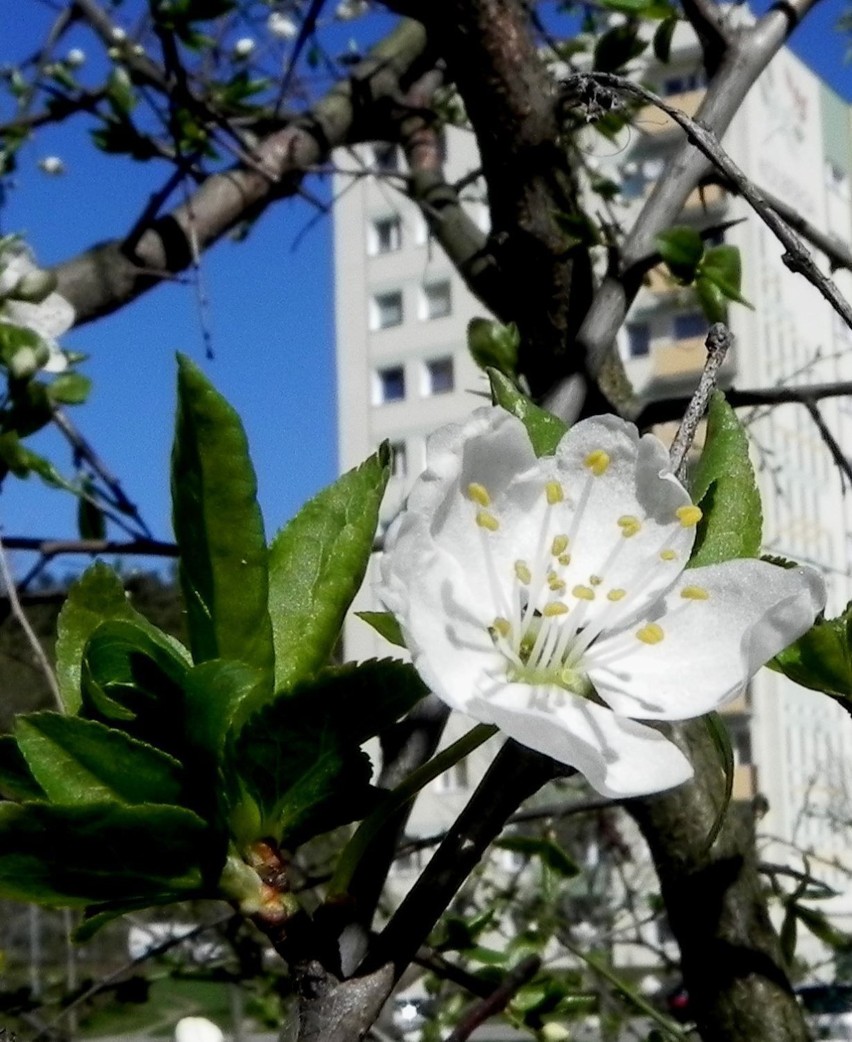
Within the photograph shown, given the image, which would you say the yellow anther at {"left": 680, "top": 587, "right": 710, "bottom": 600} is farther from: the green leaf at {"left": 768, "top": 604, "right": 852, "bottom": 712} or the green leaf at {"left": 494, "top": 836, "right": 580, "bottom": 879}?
the green leaf at {"left": 494, "top": 836, "right": 580, "bottom": 879}

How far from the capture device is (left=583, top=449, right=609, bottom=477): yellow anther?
0.56 m

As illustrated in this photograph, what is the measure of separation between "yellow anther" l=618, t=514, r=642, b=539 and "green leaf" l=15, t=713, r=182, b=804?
22 cm

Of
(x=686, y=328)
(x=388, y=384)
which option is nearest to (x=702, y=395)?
(x=686, y=328)

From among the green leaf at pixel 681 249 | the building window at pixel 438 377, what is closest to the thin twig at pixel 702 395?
the green leaf at pixel 681 249

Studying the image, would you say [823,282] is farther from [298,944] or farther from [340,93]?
[340,93]

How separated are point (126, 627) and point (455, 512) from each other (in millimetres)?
162

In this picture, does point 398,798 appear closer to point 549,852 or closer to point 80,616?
point 80,616

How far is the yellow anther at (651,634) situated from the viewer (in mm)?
536

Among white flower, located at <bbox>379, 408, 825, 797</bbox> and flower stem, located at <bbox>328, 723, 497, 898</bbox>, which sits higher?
white flower, located at <bbox>379, 408, 825, 797</bbox>

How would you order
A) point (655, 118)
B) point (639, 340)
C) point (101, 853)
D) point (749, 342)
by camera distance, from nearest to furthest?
point (101, 853) → point (655, 118) → point (749, 342) → point (639, 340)

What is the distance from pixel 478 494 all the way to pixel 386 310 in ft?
57.9

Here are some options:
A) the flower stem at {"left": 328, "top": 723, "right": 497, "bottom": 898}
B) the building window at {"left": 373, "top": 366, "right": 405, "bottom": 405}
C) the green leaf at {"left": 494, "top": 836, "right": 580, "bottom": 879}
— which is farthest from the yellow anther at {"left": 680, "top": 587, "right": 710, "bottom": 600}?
the building window at {"left": 373, "top": 366, "right": 405, "bottom": 405}

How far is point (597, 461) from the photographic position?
22.1 inches

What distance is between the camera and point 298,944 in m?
0.47
